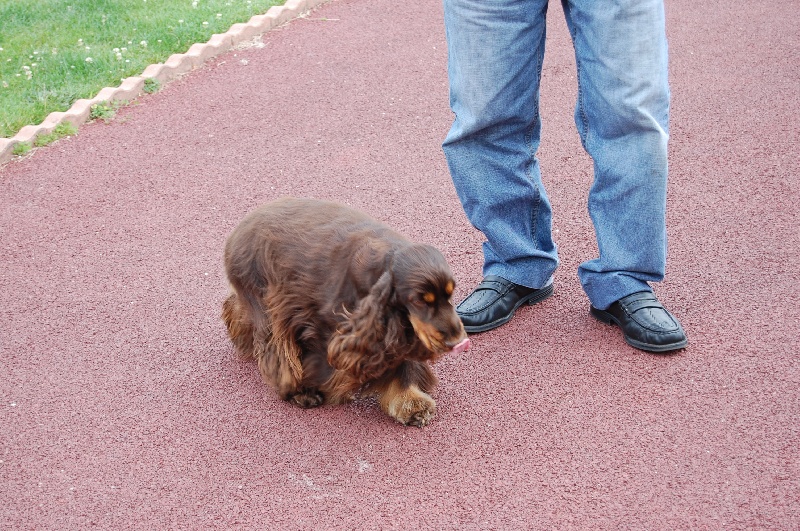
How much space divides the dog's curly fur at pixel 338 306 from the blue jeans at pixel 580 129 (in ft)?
2.53

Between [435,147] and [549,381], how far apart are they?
254 cm

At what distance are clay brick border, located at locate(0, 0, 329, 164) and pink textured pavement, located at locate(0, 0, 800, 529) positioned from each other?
16cm

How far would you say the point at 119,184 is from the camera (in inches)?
221

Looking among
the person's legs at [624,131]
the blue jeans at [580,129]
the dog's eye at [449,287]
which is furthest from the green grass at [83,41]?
the dog's eye at [449,287]

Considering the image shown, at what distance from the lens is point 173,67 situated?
22.8ft

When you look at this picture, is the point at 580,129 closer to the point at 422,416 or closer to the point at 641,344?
the point at 641,344

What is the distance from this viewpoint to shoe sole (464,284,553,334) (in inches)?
161

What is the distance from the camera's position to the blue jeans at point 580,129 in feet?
11.5

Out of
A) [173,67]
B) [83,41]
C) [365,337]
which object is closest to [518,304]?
[365,337]

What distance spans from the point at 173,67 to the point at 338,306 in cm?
429

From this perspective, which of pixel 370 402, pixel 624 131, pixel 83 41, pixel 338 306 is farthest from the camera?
pixel 83 41

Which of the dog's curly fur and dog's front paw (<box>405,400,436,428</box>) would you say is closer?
the dog's curly fur

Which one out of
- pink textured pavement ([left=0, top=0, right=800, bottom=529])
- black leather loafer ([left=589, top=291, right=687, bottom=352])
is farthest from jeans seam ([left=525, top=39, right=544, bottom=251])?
black leather loafer ([left=589, top=291, right=687, bottom=352])

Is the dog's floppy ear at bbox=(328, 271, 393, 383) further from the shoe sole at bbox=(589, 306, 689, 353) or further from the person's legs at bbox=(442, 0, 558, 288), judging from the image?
the shoe sole at bbox=(589, 306, 689, 353)
